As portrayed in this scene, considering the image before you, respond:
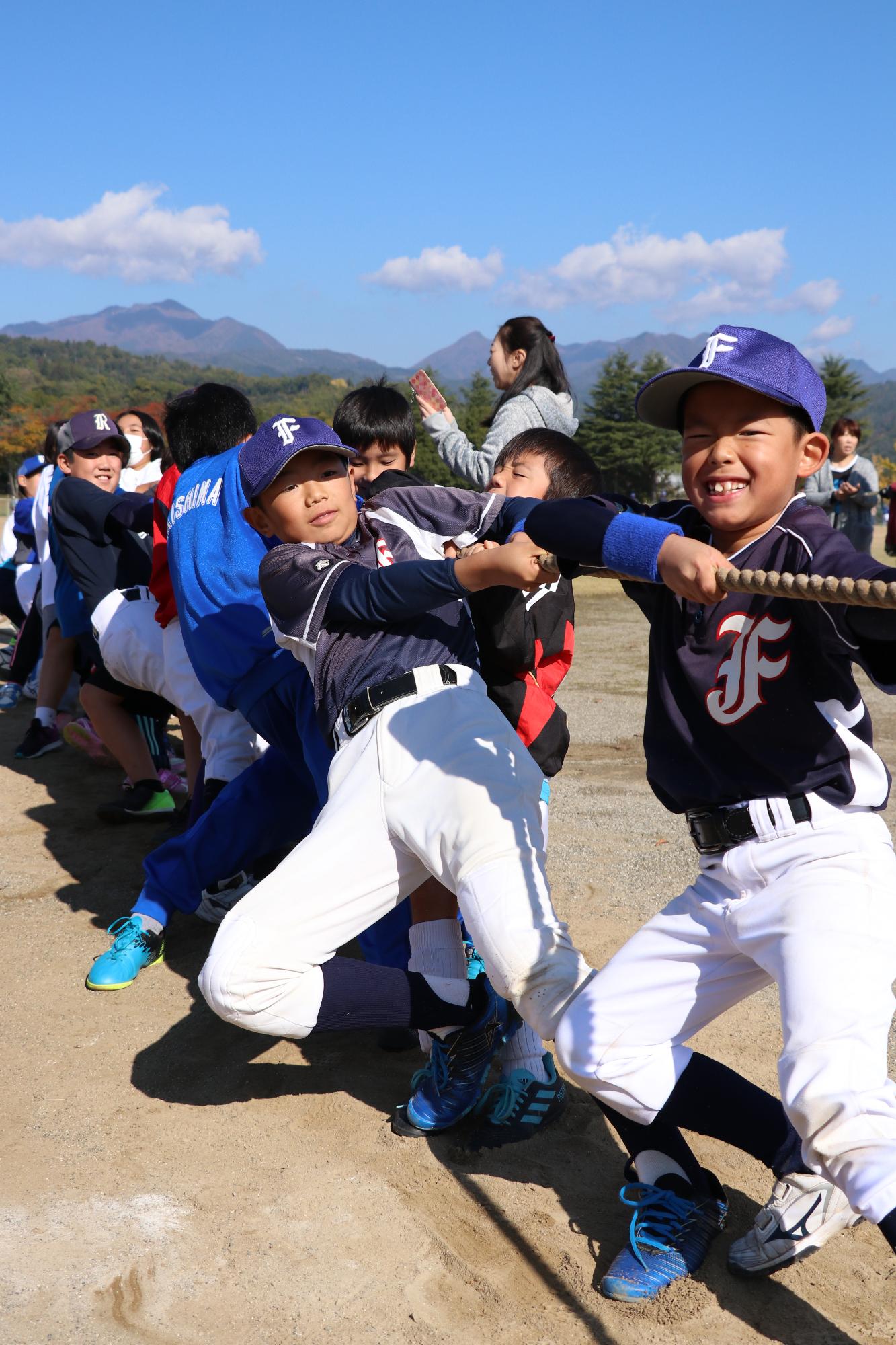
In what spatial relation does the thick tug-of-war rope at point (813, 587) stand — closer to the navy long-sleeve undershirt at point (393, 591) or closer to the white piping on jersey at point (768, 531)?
the white piping on jersey at point (768, 531)

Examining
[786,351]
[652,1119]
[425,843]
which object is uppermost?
[786,351]

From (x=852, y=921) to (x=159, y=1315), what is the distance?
4.96 ft

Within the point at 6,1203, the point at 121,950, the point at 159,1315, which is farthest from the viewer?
the point at 121,950

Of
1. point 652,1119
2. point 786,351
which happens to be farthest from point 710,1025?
point 786,351

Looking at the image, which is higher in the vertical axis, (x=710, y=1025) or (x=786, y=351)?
(x=786, y=351)

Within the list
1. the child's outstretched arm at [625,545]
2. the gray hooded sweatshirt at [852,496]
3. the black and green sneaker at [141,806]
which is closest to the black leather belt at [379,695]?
the child's outstretched arm at [625,545]

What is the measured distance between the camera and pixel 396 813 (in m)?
2.43

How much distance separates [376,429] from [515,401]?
0.82 m

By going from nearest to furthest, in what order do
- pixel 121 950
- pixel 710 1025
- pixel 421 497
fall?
pixel 421 497, pixel 710 1025, pixel 121 950

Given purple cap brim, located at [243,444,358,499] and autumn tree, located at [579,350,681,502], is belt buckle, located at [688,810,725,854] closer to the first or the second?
purple cap brim, located at [243,444,358,499]

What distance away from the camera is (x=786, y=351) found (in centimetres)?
211

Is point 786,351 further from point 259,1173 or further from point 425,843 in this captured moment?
point 259,1173

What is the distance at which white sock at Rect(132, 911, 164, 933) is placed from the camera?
3629 millimetres

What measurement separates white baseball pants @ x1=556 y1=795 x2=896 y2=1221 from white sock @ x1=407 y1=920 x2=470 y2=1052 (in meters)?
0.55
